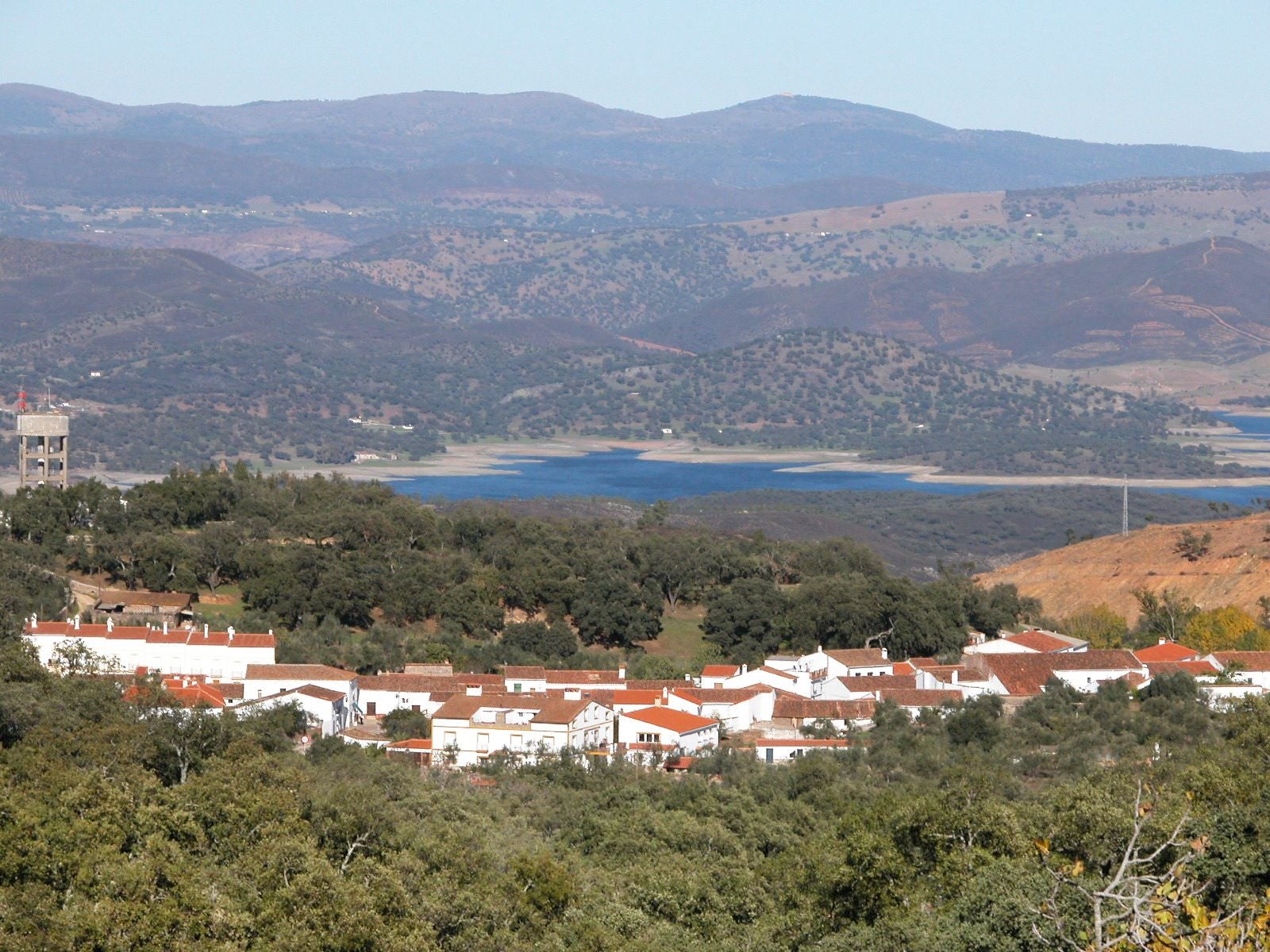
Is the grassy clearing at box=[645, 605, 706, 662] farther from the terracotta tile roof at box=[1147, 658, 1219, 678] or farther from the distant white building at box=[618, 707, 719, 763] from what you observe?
the terracotta tile roof at box=[1147, 658, 1219, 678]

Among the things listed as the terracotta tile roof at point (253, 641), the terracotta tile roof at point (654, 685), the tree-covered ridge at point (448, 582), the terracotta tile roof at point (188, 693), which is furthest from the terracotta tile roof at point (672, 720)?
the terracotta tile roof at point (253, 641)

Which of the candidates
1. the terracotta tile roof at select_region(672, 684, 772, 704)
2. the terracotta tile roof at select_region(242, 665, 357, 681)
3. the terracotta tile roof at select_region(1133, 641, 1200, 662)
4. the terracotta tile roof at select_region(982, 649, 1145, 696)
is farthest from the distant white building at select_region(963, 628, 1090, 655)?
the terracotta tile roof at select_region(242, 665, 357, 681)

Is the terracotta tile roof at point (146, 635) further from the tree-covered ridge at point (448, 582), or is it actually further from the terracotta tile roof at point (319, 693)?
the terracotta tile roof at point (319, 693)

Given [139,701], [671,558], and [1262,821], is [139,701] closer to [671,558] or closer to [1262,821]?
[1262,821]

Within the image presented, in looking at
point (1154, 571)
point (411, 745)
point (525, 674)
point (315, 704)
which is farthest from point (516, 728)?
point (1154, 571)

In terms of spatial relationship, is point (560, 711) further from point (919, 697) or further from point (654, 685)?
point (919, 697)

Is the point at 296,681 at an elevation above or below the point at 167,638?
below
